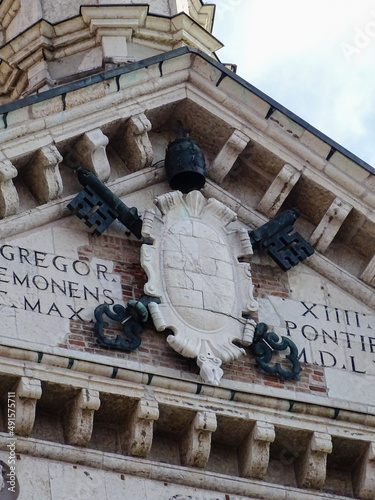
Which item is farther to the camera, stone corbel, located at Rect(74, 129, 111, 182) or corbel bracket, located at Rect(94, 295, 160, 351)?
stone corbel, located at Rect(74, 129, 111, 182)

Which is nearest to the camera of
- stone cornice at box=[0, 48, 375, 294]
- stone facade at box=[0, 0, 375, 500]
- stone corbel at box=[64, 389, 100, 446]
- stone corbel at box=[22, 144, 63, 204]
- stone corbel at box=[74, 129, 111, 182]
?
stone corbel at box=[64, 389, 100, 446]

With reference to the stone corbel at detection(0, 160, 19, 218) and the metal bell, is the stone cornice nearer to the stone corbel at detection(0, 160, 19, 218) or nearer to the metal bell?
the metal bell

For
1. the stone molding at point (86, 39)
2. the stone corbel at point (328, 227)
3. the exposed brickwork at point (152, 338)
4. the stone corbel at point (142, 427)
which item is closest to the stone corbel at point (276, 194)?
the stone corbel at point (328, 227)

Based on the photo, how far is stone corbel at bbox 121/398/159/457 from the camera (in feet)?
54.0

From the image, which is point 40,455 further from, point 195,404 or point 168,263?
point 168,263

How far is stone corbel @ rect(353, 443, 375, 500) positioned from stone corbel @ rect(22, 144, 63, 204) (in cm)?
385

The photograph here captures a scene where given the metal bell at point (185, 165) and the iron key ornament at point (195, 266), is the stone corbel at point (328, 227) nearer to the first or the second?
the iron key ornament at point (195, 266)

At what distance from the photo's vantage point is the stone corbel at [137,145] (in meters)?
18.6

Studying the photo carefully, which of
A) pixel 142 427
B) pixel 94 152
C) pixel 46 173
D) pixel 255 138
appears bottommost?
pixel 142 427

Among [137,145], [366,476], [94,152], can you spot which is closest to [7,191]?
[94,152]

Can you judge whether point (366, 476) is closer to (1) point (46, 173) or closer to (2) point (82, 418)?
(2) point (82, 418)

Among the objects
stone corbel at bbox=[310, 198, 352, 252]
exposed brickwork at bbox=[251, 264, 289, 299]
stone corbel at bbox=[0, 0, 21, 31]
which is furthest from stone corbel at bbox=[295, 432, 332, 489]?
stone corbel at bbox=[0, 0, 21, 31]

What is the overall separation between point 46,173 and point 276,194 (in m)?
2.56

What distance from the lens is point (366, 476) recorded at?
1722cm
